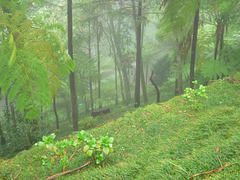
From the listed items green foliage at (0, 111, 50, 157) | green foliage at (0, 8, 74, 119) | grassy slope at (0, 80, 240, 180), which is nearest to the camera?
grassy slope at (0, 80, 240, 180)

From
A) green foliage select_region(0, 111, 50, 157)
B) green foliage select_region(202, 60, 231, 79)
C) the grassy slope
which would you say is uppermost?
green foliage select_region(202, 60, 231, 79)

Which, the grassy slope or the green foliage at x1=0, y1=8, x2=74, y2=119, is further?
the green foliage at x1=0, y1=8, x2=74, y2=119

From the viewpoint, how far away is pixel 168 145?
7.09ft

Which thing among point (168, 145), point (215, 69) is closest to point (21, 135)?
point (168, 145)

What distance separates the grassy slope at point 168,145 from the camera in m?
1.50

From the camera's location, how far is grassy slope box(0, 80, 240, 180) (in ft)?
4.91

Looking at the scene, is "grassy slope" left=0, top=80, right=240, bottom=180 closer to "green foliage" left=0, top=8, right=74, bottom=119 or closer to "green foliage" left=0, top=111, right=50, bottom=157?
→ "green foliage" left=0, top=8, right=74, bottom=119

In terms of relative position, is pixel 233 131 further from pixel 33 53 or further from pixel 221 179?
pixel 33 53

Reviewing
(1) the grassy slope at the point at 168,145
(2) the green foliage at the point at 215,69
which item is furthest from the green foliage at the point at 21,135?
(2) the green foliage at the point at 215,69

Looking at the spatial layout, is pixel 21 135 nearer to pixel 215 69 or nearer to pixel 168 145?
pixel 168 145

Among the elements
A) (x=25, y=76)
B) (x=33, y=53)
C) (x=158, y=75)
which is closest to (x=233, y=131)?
(x=25, y=76)

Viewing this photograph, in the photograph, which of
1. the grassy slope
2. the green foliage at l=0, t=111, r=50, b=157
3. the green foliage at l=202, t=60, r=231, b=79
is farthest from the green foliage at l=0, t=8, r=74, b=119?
the green foliage at l=202, t=60, r=231, b=79

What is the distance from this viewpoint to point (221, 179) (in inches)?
47.9

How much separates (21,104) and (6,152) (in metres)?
5.10
